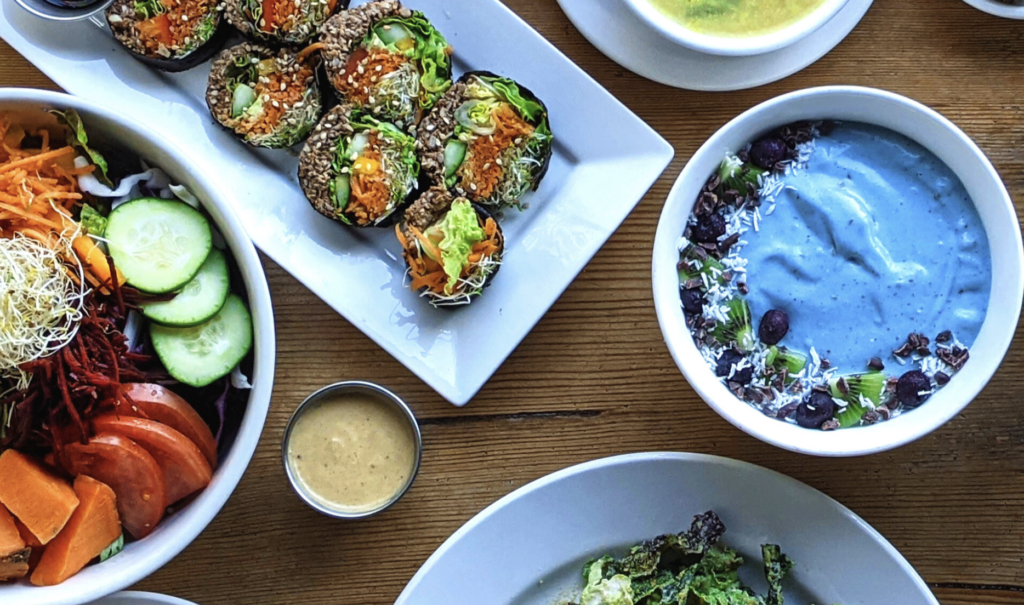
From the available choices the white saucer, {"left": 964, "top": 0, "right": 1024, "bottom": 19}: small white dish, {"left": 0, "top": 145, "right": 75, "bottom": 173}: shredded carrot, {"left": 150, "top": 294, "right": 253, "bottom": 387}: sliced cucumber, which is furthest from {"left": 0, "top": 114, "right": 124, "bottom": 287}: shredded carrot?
{"left": 964, "top": 0, "right": 1024, "bottom": 19}: small white dish

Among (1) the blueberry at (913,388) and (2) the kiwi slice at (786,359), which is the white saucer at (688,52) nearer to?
(2) the kiwi slice at (786,359)

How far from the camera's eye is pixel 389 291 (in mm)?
1891

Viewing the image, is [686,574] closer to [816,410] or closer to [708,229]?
[816,410]

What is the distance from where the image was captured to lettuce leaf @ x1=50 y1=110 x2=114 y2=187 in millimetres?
1646

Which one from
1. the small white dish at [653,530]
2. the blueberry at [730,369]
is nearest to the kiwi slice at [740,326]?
the blueberry at [730,369]

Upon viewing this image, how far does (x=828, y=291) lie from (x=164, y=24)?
1.48 m

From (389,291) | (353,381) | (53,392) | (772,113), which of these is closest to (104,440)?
(53,392)

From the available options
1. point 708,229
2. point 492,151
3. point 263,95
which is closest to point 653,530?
point 708,229

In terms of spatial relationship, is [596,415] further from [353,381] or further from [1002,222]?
[1002,222]

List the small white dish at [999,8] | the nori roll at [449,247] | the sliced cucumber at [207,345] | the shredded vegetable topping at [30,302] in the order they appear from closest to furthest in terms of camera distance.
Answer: the shredded vegetable topping at [30,302] < the sliced cucumber at [207,345] < the nori roll at [449,247] < the small white dish at [999,8]

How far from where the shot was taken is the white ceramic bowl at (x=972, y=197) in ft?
5.47

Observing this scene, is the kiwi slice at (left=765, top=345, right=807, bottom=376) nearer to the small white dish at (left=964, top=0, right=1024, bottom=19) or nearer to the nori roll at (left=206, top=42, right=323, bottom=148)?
the small white dish at (left=964, top=0, right=1024, bottom=19)

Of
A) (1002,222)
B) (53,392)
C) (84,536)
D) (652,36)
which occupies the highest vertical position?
(1002,222)

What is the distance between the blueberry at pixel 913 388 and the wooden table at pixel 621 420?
263 mm
